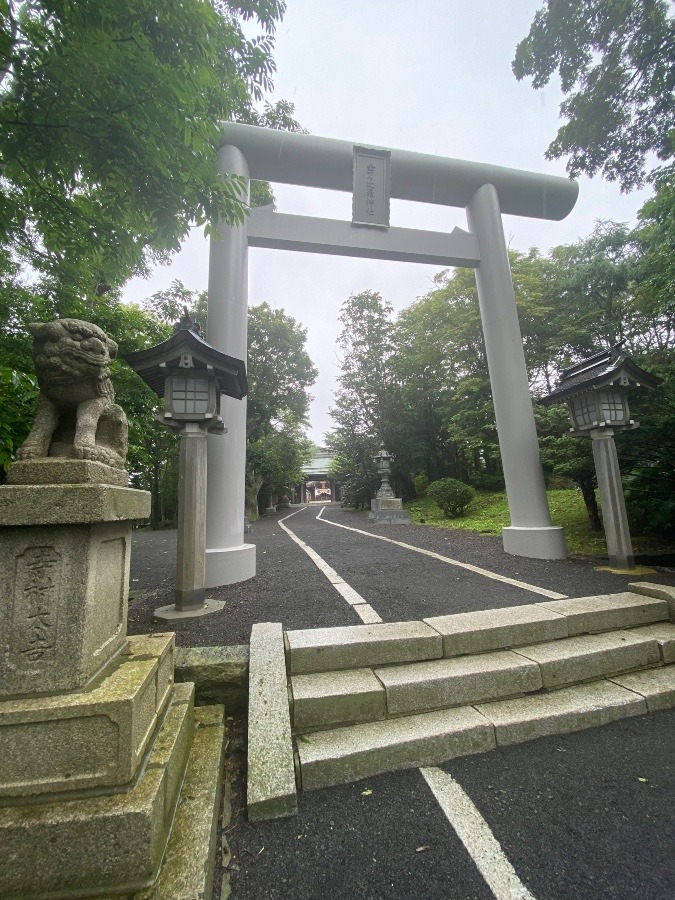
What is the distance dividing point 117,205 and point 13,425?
2318mm

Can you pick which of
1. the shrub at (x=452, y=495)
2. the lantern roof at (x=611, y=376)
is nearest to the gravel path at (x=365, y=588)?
the lantern roof at (x=611, y=376)

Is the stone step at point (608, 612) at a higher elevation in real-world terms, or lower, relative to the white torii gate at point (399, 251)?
lower

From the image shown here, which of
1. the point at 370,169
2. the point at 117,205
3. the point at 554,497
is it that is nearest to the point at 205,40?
the point at 117,205

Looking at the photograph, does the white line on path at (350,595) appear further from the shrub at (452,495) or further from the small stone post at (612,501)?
the shrub at (452,495)

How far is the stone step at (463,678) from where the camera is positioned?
2154 millimetres

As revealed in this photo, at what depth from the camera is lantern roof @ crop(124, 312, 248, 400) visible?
12.5 ft

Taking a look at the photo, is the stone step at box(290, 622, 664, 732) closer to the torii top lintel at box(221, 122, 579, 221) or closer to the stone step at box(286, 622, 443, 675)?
the stone step at box(286, 622, 443, 675)

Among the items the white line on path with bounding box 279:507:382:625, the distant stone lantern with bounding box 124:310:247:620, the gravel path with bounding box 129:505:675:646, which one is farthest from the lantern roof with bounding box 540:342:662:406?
the distant stone lantern with bounding box 124:310:247:620

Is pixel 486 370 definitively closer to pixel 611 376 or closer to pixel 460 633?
pixel 611 376

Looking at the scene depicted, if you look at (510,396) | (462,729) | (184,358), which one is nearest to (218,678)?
(462,729)

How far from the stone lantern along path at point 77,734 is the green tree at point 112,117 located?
2.92m

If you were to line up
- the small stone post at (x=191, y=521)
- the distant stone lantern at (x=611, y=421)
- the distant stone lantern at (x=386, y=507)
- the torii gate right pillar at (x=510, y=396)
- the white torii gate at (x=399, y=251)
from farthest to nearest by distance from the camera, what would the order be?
the distant stone lantern at (x=386, y=507)
the torii gate right pillar at (x=510, y=396)
the white torii gate at (x=399, y=251)
the distant stone lantern at (x=611, y=421)
the small stone post at (x=191, y=521)

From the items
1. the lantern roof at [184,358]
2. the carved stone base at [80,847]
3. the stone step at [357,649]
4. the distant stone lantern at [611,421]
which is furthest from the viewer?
the distant stone lantern at [611,421]

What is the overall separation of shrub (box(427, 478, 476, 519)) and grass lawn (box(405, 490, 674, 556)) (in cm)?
44
